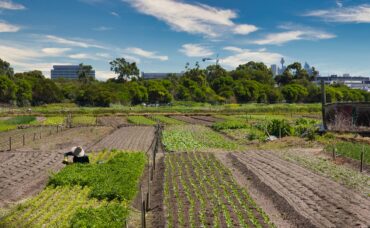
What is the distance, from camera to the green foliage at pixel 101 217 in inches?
383

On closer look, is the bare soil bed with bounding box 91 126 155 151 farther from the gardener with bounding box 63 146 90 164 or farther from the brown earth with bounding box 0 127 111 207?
the gardener with bounding box 63 146 90 164

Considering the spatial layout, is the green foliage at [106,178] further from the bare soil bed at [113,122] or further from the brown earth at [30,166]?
the bare soil bed at [113,122]

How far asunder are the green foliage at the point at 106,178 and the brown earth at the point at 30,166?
1.28m

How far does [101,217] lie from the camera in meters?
10.2

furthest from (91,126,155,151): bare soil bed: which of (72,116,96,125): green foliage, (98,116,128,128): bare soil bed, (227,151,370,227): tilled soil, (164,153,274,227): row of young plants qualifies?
(72,116,96,125): green foliage

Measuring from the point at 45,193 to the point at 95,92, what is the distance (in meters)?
71.7

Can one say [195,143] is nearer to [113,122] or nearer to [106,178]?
[106,178]

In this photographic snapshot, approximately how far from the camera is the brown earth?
15.0 metres

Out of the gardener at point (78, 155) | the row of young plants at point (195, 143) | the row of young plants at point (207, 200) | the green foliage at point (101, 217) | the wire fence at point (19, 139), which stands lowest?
the wire fence at point (19, 139)

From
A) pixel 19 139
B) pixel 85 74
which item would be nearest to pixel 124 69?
pixel 85 74

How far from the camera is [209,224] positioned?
10.7 metres

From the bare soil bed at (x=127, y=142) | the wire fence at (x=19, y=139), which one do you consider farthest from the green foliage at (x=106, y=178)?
the wire fence at (x=19, y=139)

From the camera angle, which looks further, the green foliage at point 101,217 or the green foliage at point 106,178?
the green foliage at point 106,178

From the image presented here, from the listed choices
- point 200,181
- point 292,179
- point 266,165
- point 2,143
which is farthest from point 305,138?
point 2,143
